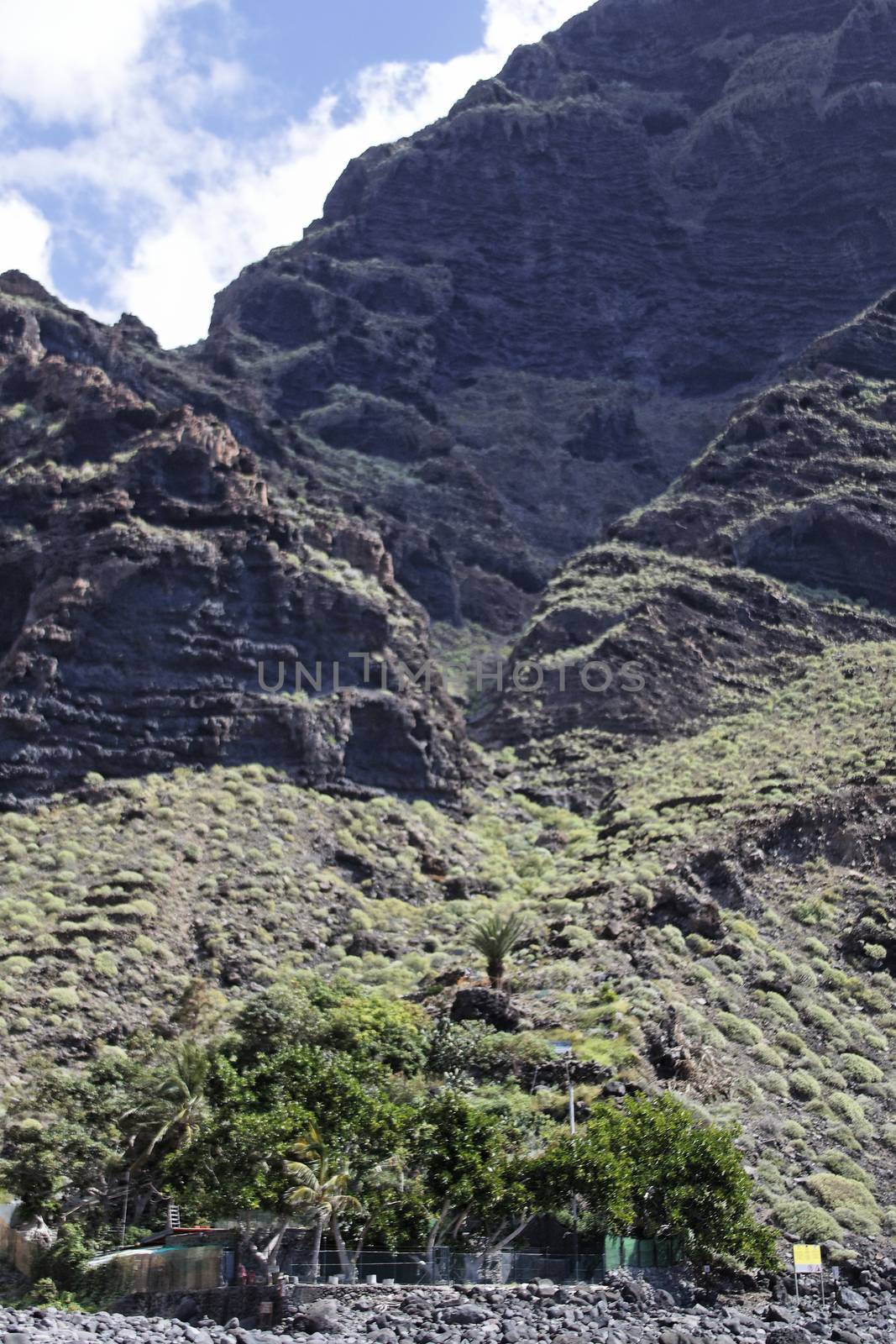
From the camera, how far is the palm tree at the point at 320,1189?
125 ft

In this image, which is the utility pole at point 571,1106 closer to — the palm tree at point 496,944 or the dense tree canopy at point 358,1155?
the dense tree canopy at point 358,1155

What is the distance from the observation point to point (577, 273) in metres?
157

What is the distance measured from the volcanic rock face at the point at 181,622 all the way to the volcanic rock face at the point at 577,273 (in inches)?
1474

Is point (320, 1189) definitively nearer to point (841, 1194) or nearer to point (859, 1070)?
point (841, 1194)

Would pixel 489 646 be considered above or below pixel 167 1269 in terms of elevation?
Result: above

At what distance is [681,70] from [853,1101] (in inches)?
5730

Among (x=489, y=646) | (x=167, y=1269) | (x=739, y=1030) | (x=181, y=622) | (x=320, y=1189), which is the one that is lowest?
(x=167, y=1269)

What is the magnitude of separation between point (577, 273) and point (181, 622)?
93.6 metres

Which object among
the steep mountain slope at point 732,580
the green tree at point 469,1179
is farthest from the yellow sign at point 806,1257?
the steep mountain slope at point 732,580

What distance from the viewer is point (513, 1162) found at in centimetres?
4084

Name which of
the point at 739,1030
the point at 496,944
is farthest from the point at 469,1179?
the point at 739,1030

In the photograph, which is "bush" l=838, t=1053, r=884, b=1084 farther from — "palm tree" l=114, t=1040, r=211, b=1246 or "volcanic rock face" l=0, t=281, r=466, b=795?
"volcanic rock face" l=0, t=281, r=466, b=795

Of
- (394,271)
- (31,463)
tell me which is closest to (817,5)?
(394,271)

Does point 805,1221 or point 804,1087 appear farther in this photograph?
point 804,1087
